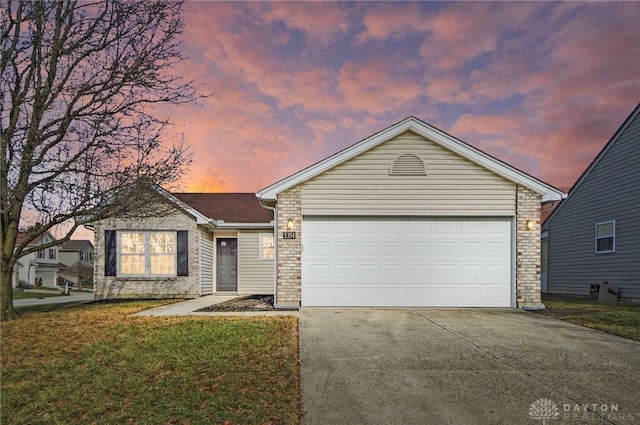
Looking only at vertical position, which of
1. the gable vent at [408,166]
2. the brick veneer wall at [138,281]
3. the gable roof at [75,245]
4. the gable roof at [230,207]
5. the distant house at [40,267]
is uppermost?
the gable vent at [408,166]

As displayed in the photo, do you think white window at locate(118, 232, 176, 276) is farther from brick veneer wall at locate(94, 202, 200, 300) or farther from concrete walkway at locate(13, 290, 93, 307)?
concrete walkway at locate(13, 290, 93, 307)

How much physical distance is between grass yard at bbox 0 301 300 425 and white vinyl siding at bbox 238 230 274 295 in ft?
24.2

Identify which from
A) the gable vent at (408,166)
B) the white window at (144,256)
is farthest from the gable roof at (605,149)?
the white window at (144,256)

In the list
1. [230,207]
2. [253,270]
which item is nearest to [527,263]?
[253,270]

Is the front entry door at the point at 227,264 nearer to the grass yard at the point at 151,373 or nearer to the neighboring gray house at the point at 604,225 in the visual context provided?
the grass yard at the point at 151,373

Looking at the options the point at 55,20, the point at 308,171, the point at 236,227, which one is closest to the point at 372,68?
the point at 308,171

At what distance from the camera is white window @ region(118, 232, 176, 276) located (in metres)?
14.0

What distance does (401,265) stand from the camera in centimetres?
1023

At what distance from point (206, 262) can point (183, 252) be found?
122cm

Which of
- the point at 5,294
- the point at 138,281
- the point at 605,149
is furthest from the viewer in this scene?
the point at 605,149

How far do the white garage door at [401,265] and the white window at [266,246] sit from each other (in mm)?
5509

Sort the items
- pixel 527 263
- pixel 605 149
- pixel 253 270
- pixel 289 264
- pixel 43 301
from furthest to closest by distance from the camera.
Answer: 1. pixel 43 301
2. pixel 253 270
3. pixel 605 149
4. pixel 527 263
5. pixel 289 264

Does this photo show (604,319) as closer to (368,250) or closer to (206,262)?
(368,250)

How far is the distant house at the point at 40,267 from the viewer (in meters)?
39.8
